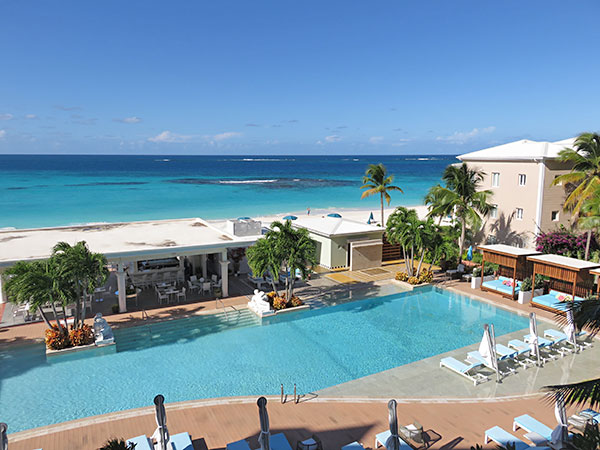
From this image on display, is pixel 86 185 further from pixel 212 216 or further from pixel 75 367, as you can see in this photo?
pixel 75 367

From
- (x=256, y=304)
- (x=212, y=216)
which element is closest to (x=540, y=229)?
(x=256, y=304)

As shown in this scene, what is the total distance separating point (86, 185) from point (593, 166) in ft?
306

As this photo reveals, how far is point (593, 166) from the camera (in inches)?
934

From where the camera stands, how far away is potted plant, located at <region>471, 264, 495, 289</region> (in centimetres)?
2266

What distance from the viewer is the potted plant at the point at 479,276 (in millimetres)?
22656

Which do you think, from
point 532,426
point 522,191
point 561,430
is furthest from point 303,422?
point 522,191

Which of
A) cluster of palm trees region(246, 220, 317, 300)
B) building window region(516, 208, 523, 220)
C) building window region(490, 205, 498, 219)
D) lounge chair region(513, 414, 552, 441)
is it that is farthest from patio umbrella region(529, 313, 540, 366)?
building window region(490, 205, 498, 219)

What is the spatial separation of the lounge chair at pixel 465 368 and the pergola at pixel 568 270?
26.0 feet

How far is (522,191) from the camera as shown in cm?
2730

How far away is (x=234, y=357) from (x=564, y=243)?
20.2 metres

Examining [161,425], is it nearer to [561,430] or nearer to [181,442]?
[181,442]

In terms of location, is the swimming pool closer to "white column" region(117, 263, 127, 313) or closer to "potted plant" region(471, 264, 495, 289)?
"white column" region(117, 263, 127, 313)

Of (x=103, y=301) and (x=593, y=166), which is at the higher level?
(x=593, y=166)

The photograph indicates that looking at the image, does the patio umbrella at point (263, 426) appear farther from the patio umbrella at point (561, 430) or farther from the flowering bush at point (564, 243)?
the flowering bush at point (564, 243)
